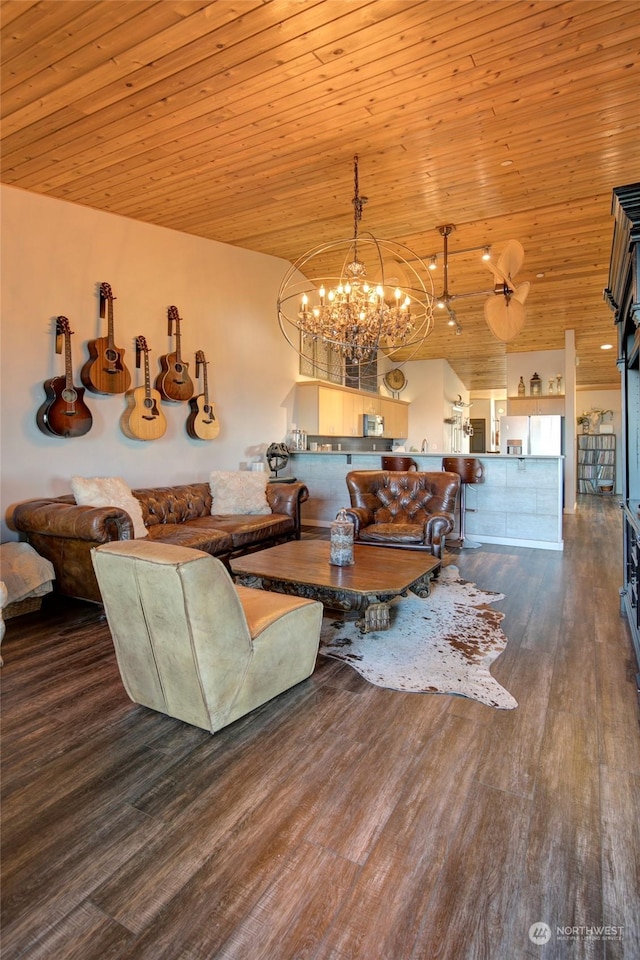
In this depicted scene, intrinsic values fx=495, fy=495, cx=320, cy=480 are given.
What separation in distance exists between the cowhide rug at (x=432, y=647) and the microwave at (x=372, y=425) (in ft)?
16.6

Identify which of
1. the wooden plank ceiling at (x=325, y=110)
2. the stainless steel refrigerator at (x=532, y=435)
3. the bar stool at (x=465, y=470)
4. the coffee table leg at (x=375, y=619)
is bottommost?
the coffee table leg at (x=375, y=619)

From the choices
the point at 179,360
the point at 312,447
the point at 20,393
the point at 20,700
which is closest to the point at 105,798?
the point at 20,700

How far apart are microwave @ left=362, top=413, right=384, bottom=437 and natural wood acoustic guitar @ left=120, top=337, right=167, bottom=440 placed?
4.33 metres

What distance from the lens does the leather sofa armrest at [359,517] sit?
448 cm

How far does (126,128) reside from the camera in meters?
3.26

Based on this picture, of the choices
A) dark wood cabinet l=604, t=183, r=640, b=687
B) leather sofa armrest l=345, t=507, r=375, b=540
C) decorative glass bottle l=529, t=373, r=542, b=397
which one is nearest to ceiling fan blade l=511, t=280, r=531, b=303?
dark wood cabinet l=604, t=183, r=640, b=687

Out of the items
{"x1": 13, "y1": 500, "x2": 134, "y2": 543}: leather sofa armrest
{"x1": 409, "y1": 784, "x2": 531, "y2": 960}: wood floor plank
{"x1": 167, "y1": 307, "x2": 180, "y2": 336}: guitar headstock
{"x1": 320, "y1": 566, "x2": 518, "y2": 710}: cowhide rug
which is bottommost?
{"x1": 409, "y1": 784, "x2": 531, "y2": 960}: wood floor plank

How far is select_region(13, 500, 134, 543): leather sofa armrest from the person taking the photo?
11.2ft

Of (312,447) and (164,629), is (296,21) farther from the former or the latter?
(312,447)

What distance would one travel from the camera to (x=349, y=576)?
3.10 m

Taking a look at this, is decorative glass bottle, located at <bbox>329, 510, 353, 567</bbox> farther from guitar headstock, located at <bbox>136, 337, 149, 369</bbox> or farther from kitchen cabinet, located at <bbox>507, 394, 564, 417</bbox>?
kitchen cabinet, located at <bbox>507, 394, 564, 417</bbox>

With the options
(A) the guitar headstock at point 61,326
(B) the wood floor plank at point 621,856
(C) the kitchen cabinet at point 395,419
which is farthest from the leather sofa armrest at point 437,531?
(C) the kitchen cabinet at point 395,419

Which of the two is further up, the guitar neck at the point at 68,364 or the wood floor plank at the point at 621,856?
the guitar neck at the point at 68,364

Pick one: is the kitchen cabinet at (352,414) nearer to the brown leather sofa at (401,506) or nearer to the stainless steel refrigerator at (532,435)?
the stainless steel refrigerator at (532,435)
